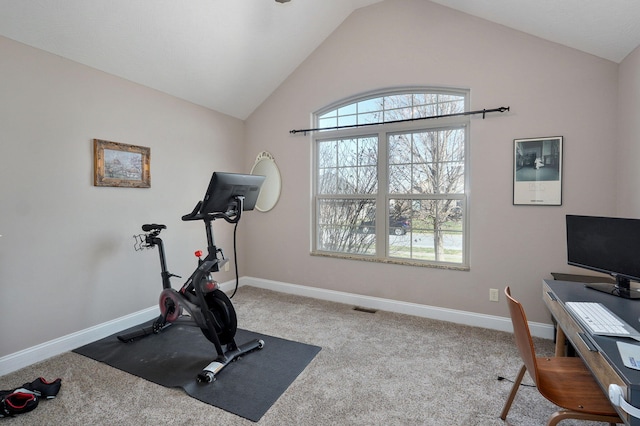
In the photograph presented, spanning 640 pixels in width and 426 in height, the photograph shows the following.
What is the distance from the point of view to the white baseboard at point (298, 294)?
249cm

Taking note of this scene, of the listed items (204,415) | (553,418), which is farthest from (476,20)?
(204,415)

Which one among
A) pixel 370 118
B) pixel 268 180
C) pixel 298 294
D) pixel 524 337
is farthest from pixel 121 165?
pixel 524 337

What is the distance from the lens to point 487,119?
310cm

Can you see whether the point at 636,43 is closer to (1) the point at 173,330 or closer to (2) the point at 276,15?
(2) the point at 276,15

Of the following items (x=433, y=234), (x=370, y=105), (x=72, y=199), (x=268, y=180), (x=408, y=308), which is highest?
(x=370, y=105)

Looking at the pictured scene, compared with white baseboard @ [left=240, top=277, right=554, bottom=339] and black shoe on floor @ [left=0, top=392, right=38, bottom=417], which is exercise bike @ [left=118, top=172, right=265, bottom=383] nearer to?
black shoe on floor @ [left=0, top=392, right=38, bottom=417]

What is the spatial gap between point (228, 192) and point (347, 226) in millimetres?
1947

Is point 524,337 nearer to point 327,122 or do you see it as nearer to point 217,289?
point 217,289

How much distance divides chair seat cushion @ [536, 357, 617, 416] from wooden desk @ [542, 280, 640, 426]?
0.54ft

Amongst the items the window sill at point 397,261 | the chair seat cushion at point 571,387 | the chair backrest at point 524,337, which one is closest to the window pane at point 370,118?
the window sill at point 397,261

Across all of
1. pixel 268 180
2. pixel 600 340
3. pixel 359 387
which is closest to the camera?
pixel 600 340

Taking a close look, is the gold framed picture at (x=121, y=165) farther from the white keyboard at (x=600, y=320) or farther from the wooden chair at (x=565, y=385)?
the white keyboard at (x=600, y=320)

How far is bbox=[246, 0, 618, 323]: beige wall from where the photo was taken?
275 centimetres

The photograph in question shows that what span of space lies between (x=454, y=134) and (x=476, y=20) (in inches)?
43.7
